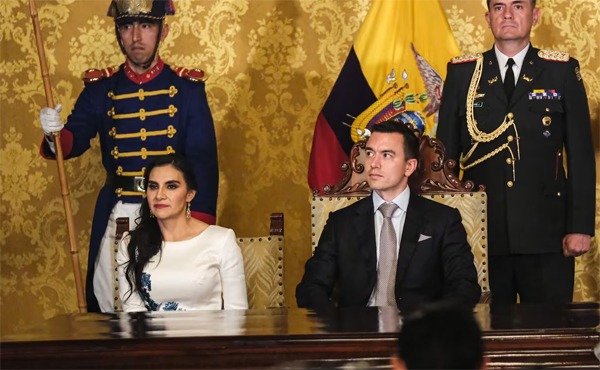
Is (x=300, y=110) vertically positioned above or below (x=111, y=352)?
above

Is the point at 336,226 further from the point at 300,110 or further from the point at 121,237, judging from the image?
the point at 300,110

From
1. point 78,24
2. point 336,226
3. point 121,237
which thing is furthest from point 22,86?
point 336,226

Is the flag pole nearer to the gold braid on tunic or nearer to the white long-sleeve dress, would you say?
the white long-sleeve dress

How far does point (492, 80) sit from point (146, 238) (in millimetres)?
1513

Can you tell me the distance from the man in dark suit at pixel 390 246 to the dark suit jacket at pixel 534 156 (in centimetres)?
62

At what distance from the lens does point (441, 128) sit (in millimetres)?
4461

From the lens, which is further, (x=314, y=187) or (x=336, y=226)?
(x=314, y=187)

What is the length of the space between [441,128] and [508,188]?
13.7 inches

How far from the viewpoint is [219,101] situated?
18.3 feet

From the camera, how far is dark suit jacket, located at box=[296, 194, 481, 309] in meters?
3.72

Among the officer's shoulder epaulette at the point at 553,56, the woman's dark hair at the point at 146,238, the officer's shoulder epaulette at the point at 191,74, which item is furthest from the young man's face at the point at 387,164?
the officer's shoulder epaulette at the point at 191,74

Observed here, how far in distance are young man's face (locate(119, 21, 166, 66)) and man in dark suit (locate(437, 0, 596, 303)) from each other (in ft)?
4.08

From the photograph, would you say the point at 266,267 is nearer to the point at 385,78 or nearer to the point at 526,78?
the point at 526,78

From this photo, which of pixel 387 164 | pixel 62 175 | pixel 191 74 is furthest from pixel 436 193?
pixel 62 175
